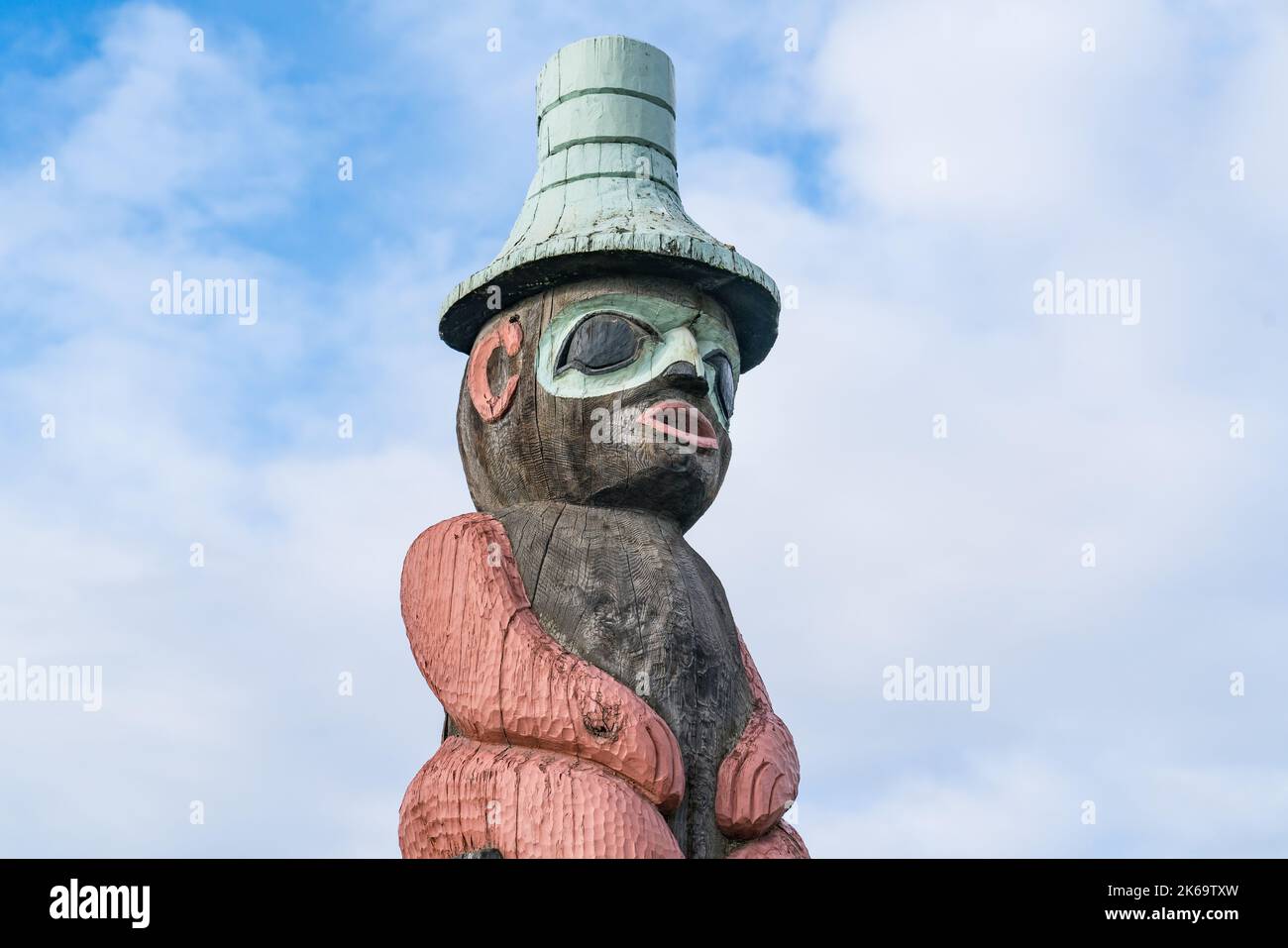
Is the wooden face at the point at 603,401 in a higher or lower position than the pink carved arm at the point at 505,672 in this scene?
higher

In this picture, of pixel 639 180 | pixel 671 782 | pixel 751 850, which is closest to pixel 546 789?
pixel 671 782

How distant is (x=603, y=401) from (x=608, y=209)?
101 cm

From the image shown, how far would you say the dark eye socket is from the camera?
7.25 m

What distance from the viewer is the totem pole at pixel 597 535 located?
605 cm

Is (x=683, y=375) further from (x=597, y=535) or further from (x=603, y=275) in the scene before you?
(x=597, y=535)

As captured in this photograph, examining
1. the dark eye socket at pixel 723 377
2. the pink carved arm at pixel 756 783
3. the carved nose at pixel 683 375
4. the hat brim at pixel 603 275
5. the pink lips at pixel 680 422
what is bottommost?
the pink carved arm at pixel 756 783

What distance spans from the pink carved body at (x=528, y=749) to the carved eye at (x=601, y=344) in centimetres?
82

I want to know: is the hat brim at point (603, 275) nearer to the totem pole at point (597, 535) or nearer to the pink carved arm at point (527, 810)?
the totem pole at point (597, 535)

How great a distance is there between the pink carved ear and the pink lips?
646 mm

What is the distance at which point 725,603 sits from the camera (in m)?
7.11

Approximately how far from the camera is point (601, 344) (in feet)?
22.9

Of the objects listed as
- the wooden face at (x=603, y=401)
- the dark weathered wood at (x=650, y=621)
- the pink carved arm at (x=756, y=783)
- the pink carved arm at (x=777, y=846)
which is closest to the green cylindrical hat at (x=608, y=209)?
the wooden face at (x=603, y=401)
